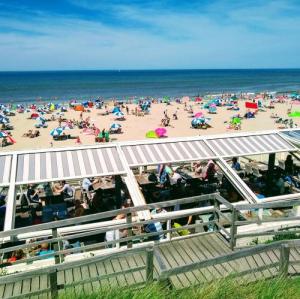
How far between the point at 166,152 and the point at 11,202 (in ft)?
11.9

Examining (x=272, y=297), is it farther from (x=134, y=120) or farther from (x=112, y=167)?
(x=134, y=120)

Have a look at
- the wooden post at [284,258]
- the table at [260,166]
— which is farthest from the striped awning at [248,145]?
the wooden post at [284,258]

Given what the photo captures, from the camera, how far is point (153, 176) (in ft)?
36.8

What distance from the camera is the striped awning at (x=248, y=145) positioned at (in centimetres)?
859

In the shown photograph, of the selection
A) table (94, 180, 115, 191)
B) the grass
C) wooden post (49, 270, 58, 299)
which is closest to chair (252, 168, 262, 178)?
table (94, 180, 115, 191)

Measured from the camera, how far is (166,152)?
27.6 feet

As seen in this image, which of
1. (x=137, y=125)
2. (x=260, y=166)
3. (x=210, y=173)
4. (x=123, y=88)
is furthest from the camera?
(x=123, y=88)

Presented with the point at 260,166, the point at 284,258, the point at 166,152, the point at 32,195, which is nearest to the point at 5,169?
the point at 32,195

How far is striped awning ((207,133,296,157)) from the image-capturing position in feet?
28.2

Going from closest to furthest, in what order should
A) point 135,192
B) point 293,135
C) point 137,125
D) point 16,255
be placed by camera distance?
point 16,255 < point 135,192 < point 293,135 < point 137,125

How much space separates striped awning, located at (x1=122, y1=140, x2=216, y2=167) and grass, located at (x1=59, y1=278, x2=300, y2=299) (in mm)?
4128

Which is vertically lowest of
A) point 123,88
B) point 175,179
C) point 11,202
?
point 175,179

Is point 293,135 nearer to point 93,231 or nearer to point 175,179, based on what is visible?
point 175,179

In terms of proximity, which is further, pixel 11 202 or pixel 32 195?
pixel 32 195
